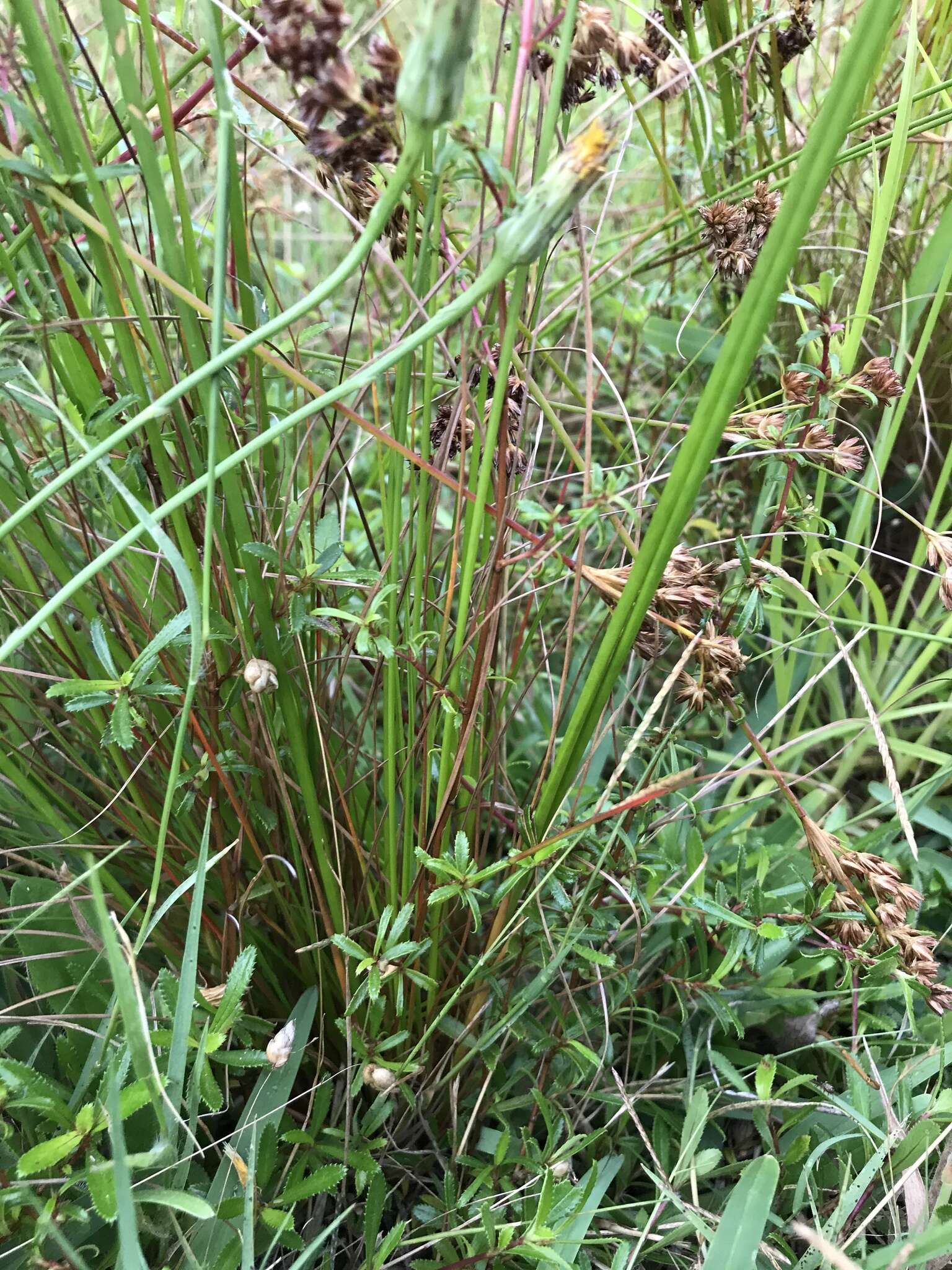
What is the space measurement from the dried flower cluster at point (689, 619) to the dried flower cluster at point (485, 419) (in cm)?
10

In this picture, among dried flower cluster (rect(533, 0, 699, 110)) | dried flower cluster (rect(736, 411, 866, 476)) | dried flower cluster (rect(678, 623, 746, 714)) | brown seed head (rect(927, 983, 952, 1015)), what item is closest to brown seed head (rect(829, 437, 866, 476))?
dried flower cluster (rect(736, 411, 866, 476))

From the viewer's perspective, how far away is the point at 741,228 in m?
0.57

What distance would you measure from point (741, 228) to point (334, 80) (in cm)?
34

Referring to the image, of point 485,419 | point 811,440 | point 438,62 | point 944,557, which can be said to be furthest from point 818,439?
point 438,62

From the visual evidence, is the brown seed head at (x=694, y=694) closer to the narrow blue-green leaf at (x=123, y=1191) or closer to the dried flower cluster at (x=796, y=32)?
the narrow blue-green leaf at (x=123, y=1191)

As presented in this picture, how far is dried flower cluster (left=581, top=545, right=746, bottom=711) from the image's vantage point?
0.48m

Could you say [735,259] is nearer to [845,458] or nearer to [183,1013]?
[845,458]

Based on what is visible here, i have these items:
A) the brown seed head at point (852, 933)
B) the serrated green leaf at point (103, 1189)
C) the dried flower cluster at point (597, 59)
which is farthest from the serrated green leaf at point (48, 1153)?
the dried flower cluster at point (597, 59)

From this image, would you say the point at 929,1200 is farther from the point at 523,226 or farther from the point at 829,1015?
the point at 523,226

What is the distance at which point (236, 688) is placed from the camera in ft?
1.73

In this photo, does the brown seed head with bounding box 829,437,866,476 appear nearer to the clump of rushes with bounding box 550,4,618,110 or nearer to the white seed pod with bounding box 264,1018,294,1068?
the clump of rushes with bounding box 550,4,618,110

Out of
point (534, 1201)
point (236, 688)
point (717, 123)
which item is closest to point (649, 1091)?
point (534, 1201)

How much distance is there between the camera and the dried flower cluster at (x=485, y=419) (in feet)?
1.66

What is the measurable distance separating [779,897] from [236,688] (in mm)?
443
